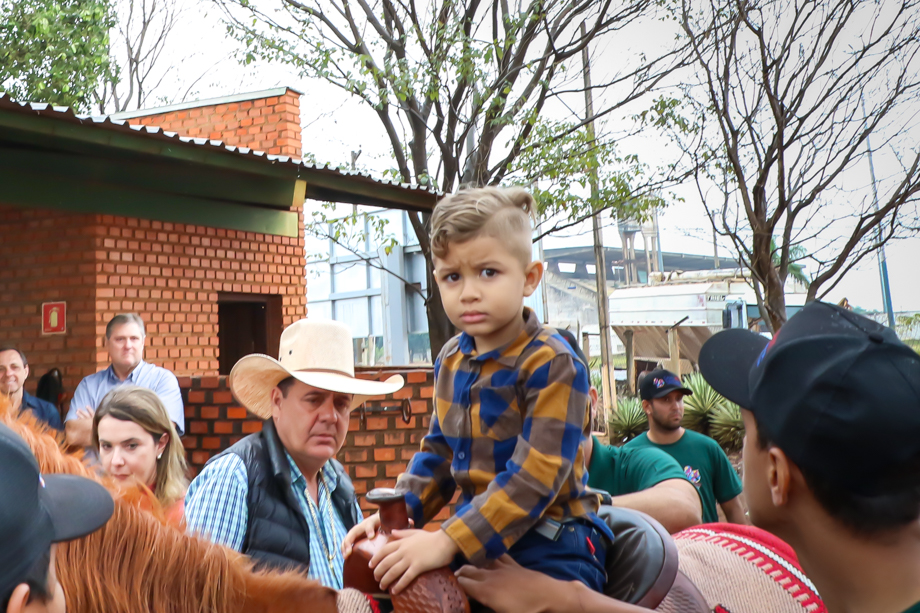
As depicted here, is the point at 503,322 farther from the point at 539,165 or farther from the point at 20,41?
the point at 20,41

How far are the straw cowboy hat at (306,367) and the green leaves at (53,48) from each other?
49.7 ft

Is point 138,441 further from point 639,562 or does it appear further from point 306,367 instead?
point 639,562

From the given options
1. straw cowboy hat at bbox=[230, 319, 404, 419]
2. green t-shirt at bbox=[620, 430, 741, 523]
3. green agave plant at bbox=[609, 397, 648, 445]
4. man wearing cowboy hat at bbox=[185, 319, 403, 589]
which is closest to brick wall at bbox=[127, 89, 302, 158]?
green agave plant at bbox=[609, 397, 648, 445]

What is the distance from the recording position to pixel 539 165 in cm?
1327

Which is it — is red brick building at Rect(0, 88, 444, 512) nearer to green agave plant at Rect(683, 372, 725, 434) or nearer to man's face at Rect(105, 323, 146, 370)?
man's face at Rect(105, 323, 146, 370)

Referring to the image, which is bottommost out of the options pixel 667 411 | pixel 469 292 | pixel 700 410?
pixel 700 410

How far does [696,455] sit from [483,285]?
3634mm

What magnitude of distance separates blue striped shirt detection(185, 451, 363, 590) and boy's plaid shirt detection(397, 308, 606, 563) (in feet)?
2.21

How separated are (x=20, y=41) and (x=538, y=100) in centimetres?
1105

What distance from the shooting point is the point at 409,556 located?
1640 mm

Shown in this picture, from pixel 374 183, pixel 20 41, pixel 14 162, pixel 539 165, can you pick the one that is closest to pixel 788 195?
pixel 374 183

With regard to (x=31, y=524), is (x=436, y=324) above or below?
above

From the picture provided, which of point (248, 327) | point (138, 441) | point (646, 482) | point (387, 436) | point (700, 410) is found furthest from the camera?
point (700, 410)

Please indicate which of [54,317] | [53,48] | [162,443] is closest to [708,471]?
[162,443]
